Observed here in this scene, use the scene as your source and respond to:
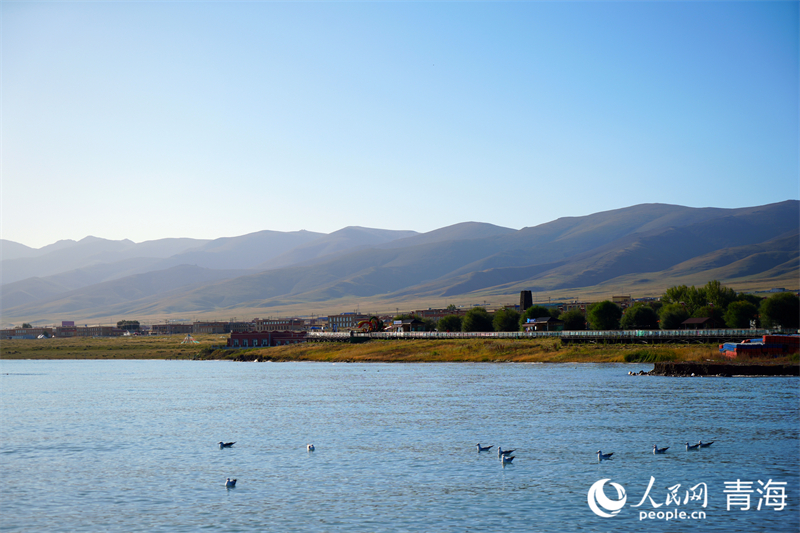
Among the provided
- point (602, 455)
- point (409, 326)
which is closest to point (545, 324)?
point (409, 326)

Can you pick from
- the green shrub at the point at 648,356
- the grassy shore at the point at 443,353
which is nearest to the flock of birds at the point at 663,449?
the grassy shore at the point at 443,353

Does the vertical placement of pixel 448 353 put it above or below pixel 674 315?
below

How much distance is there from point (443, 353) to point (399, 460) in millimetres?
93786

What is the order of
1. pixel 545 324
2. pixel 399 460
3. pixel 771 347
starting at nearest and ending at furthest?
pixel 399 460 → pixel 771 347 → pixel 545 324

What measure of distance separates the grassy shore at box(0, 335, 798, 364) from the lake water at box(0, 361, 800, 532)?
31316 mm

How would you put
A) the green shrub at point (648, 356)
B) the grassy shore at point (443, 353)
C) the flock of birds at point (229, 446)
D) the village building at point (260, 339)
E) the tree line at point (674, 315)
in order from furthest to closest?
the village building at point (260, 339) < the tree line at point (674, 315) < the grassy shore at point (443, 353) < the green shrub at point (648, 356) < the flock of birds at point (229, 446)

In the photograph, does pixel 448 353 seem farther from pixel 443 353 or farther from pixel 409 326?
pixel 409 326

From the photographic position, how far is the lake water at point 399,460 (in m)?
23.7

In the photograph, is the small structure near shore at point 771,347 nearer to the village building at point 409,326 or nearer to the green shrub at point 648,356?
the green shrub at point 648,356

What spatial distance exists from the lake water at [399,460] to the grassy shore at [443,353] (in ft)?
103

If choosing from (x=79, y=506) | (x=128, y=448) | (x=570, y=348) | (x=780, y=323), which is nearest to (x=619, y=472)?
(x=79, y=506)

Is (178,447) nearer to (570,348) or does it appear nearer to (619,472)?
(619,472)

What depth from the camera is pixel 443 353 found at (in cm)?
12606

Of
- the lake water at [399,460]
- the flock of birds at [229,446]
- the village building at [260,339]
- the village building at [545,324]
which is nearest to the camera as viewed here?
the lake water at [399,460]
